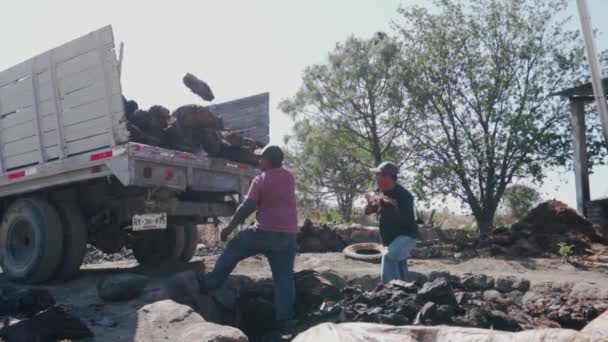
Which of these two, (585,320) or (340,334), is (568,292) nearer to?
(585,320)

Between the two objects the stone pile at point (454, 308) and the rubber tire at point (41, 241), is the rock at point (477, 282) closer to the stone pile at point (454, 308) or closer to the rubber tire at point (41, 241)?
the stone pile at point (454, 308)

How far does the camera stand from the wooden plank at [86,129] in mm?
5539

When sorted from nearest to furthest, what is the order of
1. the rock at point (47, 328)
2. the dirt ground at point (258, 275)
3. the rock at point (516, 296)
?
the rock at point (47, 328) < the dirt ground at point (258, 275) < the rock at point (516, 296)

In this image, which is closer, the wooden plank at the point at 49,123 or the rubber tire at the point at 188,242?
the wooden plank at the point at 49,123

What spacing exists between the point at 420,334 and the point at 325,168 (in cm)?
1542

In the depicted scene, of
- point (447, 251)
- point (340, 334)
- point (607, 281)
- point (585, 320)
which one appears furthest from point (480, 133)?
point (340, 334)

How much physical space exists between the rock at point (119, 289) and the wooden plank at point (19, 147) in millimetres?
2189

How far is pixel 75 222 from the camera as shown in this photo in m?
6.06

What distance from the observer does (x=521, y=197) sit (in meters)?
13.7

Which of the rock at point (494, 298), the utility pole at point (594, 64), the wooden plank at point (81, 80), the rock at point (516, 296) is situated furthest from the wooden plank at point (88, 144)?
the utility pole at point (594, 64)

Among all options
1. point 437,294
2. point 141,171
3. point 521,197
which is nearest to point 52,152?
point 141,171

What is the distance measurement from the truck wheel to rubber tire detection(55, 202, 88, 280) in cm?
144

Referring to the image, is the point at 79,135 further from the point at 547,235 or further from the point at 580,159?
the point at 580,159

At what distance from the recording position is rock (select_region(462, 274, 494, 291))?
20.4 feet
